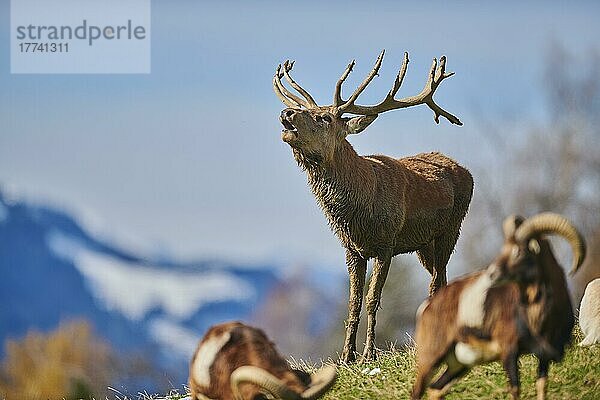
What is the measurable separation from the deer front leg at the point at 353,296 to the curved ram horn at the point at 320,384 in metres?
2.53

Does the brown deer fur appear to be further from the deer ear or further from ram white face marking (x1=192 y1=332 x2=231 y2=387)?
the deer ear

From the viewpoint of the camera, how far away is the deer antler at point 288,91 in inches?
337

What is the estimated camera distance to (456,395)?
6941 mm

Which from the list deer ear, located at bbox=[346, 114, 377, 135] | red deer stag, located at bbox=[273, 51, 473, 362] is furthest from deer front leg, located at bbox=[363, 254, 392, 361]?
deer ear, located at bbox=[346, 114, 377, 135]

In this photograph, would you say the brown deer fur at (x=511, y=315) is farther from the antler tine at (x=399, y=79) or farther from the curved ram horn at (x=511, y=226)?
the antler tine at (x=399, y=79)

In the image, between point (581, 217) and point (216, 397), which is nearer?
point (216, 397)

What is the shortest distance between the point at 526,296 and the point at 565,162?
1098 cm

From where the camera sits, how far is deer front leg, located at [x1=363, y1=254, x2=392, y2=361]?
829 centimetres

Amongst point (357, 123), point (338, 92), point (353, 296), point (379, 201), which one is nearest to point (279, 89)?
point (338, 92)

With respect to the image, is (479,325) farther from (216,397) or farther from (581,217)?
(581,217)

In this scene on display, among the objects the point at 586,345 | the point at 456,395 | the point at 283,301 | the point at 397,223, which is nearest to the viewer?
the point at 456,395

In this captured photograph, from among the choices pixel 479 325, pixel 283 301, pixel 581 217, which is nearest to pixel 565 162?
pixel 581 217

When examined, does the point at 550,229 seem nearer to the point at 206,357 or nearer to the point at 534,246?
the point at 534,246

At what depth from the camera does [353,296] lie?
8453 millimetres
